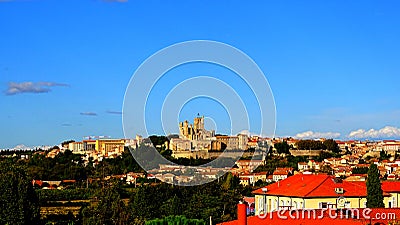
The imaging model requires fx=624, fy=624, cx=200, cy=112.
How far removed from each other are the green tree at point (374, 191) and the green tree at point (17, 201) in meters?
11.0

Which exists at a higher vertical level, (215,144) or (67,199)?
(215,144)

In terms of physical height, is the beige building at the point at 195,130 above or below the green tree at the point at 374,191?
above

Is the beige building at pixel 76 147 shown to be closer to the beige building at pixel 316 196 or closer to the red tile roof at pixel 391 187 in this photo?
the beige building at pixel 316 196

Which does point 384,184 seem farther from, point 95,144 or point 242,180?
point 95,144

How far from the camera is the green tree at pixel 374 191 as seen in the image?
1898 cm

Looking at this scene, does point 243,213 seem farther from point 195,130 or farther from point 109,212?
point 195,130

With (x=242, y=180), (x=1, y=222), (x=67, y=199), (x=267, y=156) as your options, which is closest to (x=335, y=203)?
(x=1, y=222)

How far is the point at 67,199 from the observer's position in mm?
37594

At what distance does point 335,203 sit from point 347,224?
8.28 metres

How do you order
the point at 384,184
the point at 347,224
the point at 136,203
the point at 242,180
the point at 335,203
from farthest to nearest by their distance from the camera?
1. the point at 242,180
2. the point at 136,203
3. the point at 384,184
4. the point at 335,203
5. the point at 347,224

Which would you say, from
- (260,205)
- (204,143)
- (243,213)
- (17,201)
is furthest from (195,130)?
(243,213)

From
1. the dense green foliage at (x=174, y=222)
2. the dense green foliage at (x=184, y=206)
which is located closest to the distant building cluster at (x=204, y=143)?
the dense green foliage at (x=184, y=206)

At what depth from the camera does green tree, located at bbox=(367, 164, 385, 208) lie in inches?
747

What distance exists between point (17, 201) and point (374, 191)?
1156 cm
